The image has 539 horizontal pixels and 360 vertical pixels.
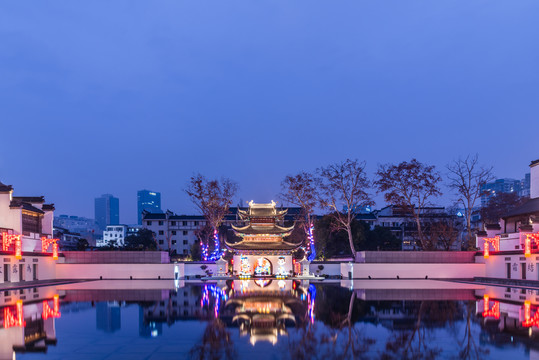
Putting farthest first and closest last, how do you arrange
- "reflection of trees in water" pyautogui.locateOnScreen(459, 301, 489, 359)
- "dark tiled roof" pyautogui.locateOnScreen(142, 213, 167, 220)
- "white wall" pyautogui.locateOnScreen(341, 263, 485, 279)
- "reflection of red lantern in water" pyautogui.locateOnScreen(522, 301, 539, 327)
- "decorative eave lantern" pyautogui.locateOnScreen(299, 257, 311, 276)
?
"dark tiled roof" pyautogui.locateOnScreen(142, 213, 167, 220) < "decorative eave lantern" pyautogui.locateOnScreen(299, 257, 311, 276) < "white wall" pyautogui.locateOnScreen(341, 263, 485, 279) < "reflection of red lantern in water" pyautogui.locateOnScreen(522, 301, 539, 327) < "reflection of trees in water" pyautogui.locateOnScreen(459, 301, 489, 359)

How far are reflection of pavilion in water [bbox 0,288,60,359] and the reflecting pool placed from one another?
0.02 meters

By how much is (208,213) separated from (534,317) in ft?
126

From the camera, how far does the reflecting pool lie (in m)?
10.7

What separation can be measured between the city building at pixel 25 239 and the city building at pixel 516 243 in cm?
3332

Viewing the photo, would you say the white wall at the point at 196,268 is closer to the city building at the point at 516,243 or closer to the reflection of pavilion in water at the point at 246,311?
the reflection of pavilion in water at the point at 246,311

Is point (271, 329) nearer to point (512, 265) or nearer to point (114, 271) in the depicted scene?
point (512, 265)

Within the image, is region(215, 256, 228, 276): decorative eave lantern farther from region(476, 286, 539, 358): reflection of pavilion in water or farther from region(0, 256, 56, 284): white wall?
region(476, 286, 539, 358): reflection of pavilion in water

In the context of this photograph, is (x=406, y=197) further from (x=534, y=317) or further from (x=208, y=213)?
(x=534, y=317)

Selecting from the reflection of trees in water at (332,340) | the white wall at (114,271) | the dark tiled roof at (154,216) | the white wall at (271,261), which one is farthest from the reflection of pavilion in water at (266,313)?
the dark tiled roof at (154,216)

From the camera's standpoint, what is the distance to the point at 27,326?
14.4 metres

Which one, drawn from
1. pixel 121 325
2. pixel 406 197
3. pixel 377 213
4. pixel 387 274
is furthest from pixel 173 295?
pixel 377 213

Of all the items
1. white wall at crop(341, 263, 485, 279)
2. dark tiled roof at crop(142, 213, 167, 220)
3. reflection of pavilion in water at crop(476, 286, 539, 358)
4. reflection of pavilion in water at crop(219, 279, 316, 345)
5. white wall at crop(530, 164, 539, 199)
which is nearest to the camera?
reflection of pavilion in water at crop(476, 286, 539, 358)

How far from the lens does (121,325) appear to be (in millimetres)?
14836

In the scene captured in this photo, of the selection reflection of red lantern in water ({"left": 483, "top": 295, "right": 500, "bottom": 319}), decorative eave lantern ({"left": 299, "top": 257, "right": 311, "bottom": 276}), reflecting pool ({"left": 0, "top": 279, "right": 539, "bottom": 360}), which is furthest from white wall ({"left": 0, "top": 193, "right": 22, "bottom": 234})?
reflection of red lantern in water ({"left": 483, "top": 295, "right": 500, "bottom": 319})
